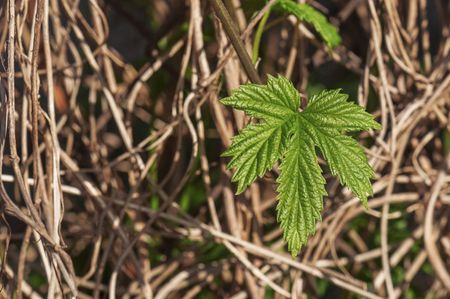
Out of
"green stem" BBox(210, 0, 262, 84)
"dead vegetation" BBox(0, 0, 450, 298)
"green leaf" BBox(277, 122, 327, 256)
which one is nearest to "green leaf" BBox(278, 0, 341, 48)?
"dead vegetation" BBox(0, 0, 450, 298)

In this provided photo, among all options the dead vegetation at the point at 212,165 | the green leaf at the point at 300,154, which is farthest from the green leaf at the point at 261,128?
the dead vegetation at the point at 212,165

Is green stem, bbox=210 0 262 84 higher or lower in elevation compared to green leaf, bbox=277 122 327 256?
higher

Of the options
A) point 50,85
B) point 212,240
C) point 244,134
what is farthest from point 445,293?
point 50,85

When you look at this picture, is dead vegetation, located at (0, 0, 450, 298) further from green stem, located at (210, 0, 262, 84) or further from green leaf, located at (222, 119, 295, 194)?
green leaf, located at (222, 119, 295, 194)

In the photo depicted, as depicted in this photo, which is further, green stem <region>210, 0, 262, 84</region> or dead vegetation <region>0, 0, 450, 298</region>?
dead vegetation <region>0, 0, 450, 298</region>

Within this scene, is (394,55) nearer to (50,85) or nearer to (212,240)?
(212,240)
